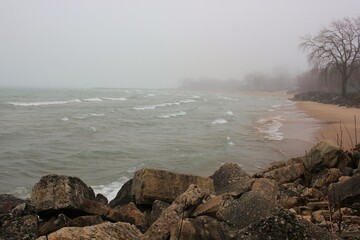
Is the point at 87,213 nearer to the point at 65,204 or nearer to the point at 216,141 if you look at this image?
the point at 65,204

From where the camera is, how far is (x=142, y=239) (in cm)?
412

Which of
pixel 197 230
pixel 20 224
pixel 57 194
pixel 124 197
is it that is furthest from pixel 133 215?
pixel 197 230

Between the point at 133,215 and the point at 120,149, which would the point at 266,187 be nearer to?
the point at 133,215

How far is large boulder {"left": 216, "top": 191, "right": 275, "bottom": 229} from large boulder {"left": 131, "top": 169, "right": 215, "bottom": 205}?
2.06 meters

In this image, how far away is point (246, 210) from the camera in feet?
14.0

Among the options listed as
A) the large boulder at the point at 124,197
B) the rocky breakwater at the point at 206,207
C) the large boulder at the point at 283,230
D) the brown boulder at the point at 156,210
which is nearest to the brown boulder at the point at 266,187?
the rocky breakwater at the point at 206,207

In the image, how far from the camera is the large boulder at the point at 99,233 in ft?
11.3

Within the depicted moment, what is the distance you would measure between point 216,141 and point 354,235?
1591 centimetres

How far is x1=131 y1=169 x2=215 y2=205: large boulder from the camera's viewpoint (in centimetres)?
655

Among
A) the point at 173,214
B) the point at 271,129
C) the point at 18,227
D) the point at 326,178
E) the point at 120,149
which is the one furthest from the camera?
the point at 271,129

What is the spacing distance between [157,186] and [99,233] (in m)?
2.97

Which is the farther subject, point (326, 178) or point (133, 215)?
point (326, 178)

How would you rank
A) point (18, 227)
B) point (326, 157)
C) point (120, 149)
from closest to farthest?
point (18, 227), point (326, 157), point (120, 149)

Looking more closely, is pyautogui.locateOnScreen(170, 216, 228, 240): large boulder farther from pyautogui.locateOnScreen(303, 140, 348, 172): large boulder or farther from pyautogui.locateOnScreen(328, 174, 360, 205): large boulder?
pyautogui.locateOnScreen(303, 140, 348, 172): large boulder
